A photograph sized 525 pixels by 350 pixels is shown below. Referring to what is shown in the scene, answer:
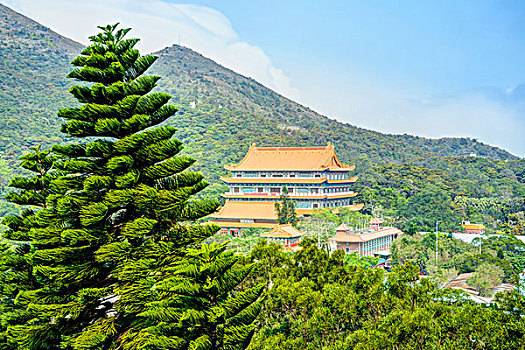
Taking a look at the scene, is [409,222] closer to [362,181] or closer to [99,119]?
[362,181]

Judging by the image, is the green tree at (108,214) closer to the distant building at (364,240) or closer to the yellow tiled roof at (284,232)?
the distant building at (364,240)

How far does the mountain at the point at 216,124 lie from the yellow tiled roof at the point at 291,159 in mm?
6539

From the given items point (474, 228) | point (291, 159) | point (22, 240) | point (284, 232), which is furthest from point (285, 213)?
point (22, 240)

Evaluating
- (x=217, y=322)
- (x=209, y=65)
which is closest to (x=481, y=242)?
(x=217, y=322)

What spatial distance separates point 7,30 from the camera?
105m

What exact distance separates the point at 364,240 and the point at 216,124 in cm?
5299

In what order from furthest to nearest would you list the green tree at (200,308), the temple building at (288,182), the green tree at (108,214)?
the temple building at (288,182) < the green tree at (108,214) < the green tree at (200,308)

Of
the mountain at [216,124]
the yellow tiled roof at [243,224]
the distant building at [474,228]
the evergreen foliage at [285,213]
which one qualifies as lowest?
the distant building at [474,228]

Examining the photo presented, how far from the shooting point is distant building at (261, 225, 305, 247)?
31.3 m

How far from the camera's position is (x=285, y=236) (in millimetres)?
31312

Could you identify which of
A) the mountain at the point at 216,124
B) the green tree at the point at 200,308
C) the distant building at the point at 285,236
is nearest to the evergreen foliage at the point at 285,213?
the distant building at the point at 285,236

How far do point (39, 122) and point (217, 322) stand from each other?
6792 centimetres

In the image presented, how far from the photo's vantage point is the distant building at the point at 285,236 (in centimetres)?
3130

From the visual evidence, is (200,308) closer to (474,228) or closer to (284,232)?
(284,232)
